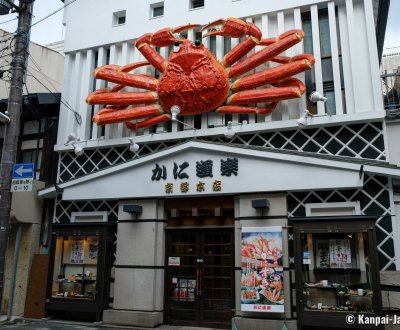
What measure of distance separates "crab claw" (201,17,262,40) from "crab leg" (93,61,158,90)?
225 cm

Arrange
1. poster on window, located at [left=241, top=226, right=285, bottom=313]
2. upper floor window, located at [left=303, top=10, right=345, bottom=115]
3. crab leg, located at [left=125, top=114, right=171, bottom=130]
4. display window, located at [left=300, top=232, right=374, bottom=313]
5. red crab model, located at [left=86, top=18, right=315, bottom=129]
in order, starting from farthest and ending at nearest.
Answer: crab leg, located at [left=125, top=114, right=171, bottom=130], upper floor window, located at [left=303, top=10, right=345, bottom=115], red crab model, located at [left=86, top=18, right=315, bottom=129], poster on window, located at [left=241, top=226, right=285, bottom=313], display window, located at [left=300, top=232, right=374, bottom=313]

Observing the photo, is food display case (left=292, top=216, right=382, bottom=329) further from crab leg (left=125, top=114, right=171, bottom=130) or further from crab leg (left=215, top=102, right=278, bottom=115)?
crab leg (left=125, top=114, right=171, bottom=130)

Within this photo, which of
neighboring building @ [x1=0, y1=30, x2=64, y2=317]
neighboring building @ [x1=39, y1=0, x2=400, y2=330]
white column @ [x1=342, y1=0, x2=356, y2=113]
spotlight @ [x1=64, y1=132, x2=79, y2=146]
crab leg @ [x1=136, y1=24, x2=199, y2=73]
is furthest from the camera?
A: spotlight @ [x1=64, y1=132, x2=79, y2=146]

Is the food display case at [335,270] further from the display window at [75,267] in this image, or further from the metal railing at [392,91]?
the display window at [75,267]

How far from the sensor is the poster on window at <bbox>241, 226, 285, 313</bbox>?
31.4ft

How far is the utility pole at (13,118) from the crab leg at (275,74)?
18.7 ft

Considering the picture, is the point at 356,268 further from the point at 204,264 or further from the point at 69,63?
the point at 69,63

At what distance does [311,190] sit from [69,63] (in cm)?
1004

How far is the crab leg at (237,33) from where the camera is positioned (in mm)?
11430

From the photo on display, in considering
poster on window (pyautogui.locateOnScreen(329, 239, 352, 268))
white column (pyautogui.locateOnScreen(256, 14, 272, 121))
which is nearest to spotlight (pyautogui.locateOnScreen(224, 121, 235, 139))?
white column (pyautogui.locateOnScreen(256, 14, 272, 121))

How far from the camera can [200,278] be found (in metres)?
10.8

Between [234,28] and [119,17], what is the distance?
5.44 meters

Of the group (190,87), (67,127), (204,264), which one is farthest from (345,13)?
(67,127)

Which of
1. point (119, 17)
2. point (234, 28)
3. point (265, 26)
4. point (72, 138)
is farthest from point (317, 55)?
point (72, 138)
